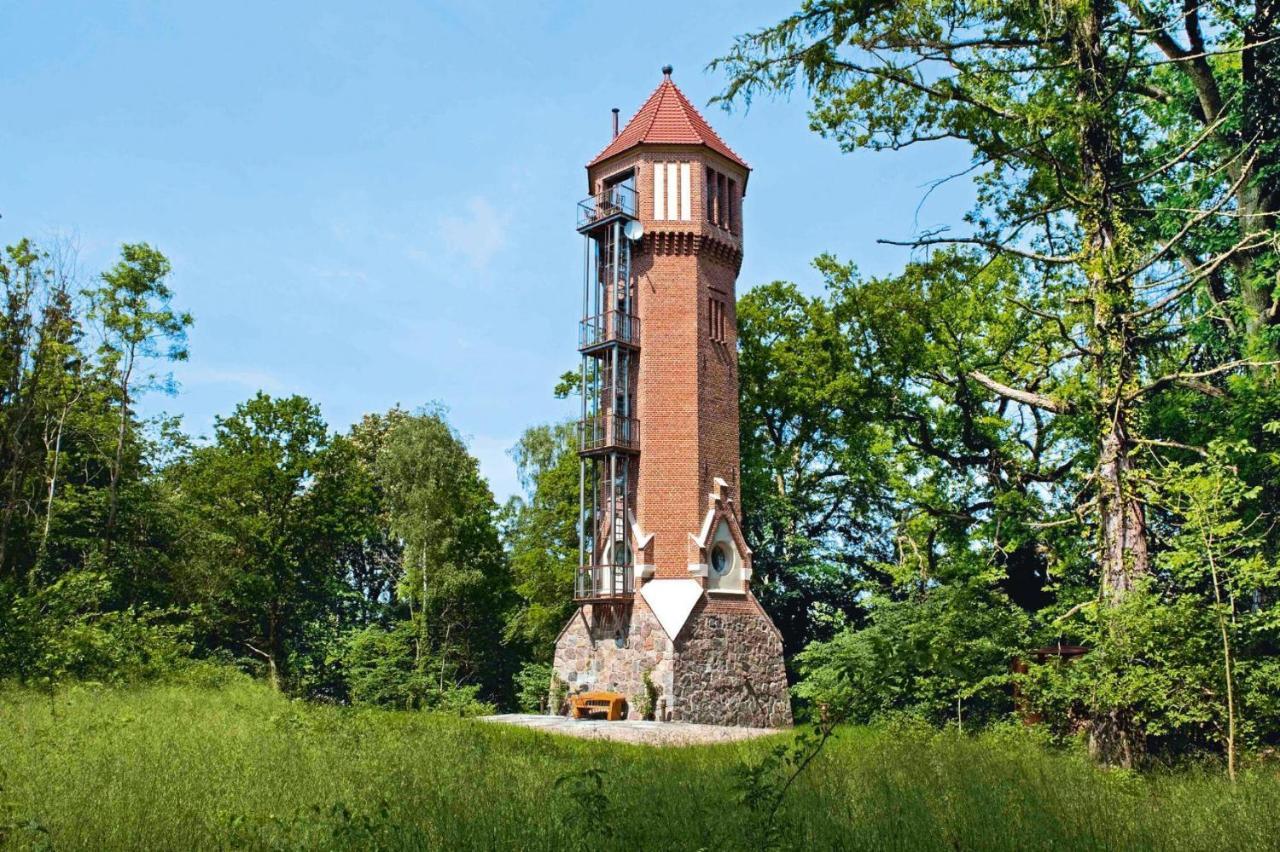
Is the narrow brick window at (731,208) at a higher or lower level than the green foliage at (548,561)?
higher

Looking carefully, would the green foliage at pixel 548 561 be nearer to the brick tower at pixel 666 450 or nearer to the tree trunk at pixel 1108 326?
the brick tower at pixel 666 450

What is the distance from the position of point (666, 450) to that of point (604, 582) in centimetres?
349

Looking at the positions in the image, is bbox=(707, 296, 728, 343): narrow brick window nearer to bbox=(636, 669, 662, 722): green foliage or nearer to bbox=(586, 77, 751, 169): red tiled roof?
bbox=(586, 77, 751, 169): red tiled roof

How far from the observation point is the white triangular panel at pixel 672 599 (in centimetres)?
2277

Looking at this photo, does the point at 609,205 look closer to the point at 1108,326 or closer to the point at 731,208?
the point at 731,208

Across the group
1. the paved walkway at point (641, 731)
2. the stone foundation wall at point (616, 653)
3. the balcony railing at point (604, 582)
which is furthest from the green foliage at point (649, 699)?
the balcony railing at point (604, 582)

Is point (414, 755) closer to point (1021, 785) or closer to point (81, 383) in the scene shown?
point (1021, 785)

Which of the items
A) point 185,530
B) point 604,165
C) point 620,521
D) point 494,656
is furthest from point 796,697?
point 185,530

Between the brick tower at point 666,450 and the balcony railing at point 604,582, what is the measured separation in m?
0.04

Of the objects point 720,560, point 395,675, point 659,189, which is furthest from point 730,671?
point 659,189

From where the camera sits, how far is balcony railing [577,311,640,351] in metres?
25.0

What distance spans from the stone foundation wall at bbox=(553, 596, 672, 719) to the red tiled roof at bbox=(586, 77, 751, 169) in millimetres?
11394

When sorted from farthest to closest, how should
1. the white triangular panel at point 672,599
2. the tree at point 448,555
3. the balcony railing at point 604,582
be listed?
1. the tree at point 448,555
2. the balcony railing at point 604,582
3. the white triangular panel at point 672,599

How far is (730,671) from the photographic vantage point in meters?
23.3
